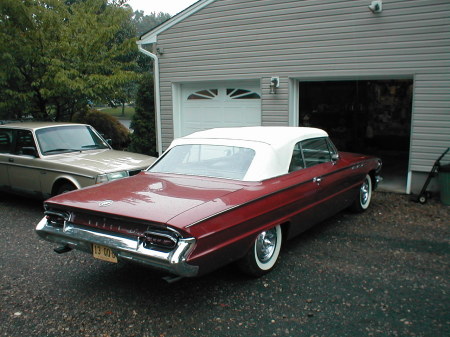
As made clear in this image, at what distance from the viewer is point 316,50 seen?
8484 mm

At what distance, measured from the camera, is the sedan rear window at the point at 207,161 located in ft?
15.6

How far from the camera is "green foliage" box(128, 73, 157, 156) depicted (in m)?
11.9

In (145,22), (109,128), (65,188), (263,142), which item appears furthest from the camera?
(145,22)

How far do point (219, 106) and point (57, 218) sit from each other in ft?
20.5

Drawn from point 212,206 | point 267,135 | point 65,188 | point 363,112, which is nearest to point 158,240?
point 212,206

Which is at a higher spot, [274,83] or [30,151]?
[274,83]

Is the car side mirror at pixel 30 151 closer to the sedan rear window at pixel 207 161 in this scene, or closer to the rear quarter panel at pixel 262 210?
the sedan rear window at pixel 207 161

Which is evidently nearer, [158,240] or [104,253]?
[158,240]

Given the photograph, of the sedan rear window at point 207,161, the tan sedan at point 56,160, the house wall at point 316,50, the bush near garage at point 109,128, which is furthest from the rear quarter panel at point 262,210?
the bush near garage at point 109,128

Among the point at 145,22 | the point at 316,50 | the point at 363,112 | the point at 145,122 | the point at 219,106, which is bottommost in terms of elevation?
the point at 145,122

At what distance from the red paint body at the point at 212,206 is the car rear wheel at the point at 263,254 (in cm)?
15

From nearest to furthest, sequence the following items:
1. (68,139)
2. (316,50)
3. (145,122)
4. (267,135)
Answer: (267,135), (68,139), (316,50), (145,122)

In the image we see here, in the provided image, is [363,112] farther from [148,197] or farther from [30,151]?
[148,197]

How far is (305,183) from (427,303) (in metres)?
1.73
